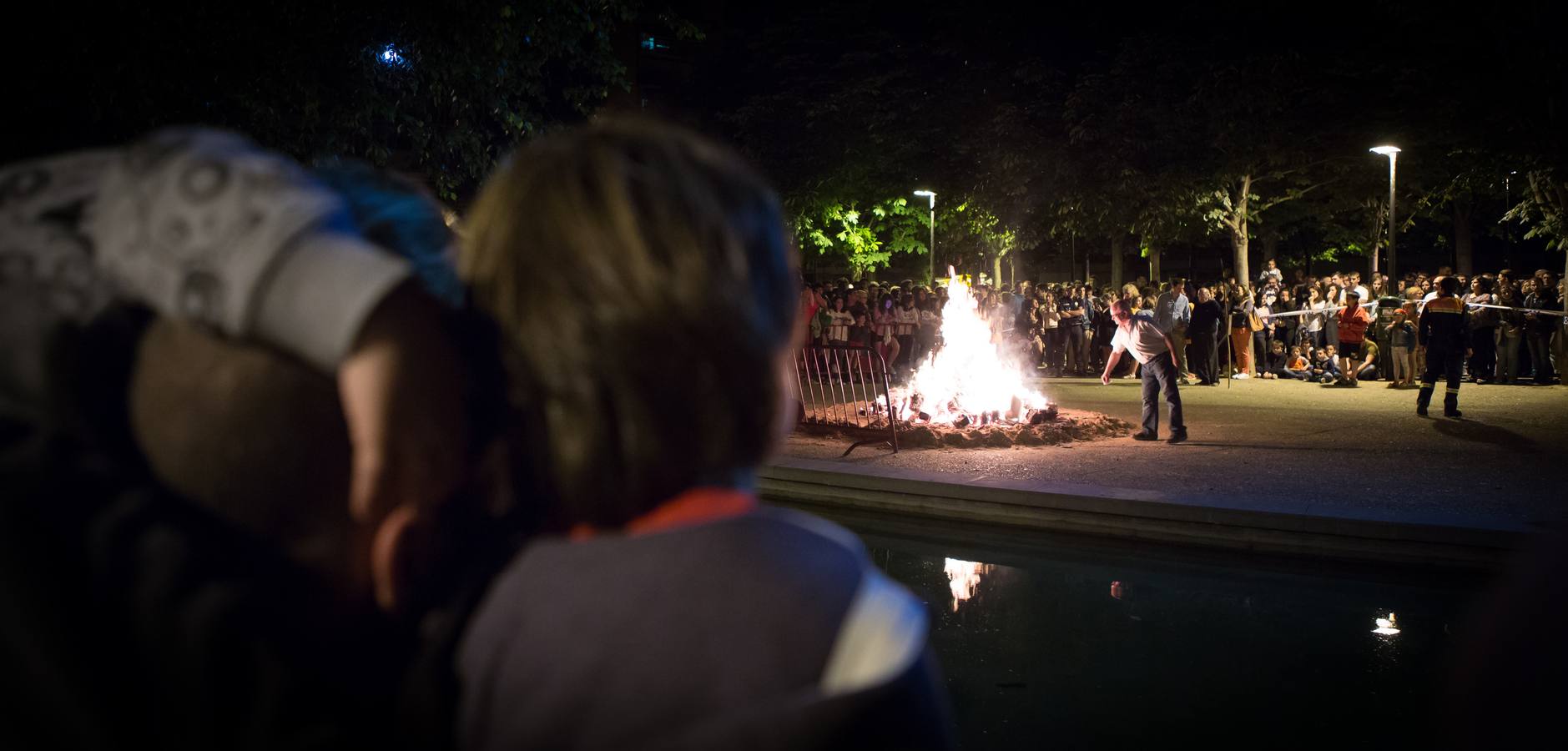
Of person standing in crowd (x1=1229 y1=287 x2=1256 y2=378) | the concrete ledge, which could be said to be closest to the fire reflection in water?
the concrete ledge

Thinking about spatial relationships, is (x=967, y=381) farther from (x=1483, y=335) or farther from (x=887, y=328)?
(x=1483, y=335)

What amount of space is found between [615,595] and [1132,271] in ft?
222

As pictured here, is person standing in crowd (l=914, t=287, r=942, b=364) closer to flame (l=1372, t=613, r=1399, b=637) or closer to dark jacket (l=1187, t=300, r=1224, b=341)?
dark jacket (l=1187, t=300, r=1224, b=341)

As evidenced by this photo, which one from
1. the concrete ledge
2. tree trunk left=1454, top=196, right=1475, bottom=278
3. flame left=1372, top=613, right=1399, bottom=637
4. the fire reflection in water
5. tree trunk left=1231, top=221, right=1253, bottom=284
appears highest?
tree trunk left=1454, top=196, right=1475, bottom=278

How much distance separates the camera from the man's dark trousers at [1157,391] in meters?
11.9

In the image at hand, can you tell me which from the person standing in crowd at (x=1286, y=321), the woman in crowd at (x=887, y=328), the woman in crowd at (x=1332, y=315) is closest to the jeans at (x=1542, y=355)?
the woman in crowd at (x=1332, y=315)

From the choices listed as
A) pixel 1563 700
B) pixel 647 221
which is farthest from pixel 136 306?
pixel 1563 700

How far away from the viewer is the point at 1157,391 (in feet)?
38.9

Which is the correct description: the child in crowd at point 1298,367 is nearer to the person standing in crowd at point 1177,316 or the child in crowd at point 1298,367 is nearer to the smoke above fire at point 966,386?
the person standing in crowd at point 1177,316

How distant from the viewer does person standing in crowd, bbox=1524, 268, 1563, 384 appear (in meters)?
18.0

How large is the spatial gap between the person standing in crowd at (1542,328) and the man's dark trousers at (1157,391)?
1016cm

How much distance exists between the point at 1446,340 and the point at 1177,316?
20.2ft

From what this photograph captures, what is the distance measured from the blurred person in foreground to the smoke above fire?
37.3ft

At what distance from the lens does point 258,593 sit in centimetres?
110
